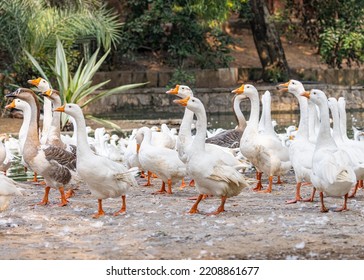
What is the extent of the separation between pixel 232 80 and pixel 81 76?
421 inches

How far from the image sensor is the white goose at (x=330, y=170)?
330 inches

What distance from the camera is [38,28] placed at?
2262cm

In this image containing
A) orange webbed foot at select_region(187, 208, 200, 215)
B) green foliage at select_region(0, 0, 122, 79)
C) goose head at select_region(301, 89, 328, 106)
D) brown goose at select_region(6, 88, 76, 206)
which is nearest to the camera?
orange webbed foot at select_region(187, 208, 200, 215)

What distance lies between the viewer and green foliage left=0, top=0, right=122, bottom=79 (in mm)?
22422

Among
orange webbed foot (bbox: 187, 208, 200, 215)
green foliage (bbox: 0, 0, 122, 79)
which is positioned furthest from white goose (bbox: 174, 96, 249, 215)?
green foliage (bbox: 0, 0, 122, 79)

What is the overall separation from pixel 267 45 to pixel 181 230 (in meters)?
23.1

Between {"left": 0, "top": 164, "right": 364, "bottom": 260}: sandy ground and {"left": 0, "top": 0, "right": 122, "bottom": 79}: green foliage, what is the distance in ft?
42.4

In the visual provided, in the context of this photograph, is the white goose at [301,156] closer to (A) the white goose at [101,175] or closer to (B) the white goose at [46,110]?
(A) the white goose at [101,175]

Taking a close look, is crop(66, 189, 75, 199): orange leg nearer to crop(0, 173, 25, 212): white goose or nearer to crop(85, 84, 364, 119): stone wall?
crop(0, 173, 25, 212): white goose

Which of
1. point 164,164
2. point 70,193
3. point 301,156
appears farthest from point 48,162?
point 301,156

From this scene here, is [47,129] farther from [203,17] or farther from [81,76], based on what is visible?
[203,17]

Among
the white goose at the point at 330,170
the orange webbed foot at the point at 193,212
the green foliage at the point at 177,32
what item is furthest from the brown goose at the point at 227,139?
the green foliage at the point at 177,32

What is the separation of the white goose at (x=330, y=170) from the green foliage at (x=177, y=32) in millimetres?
19106

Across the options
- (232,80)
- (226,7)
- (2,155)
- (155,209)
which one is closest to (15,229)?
(155,209)
